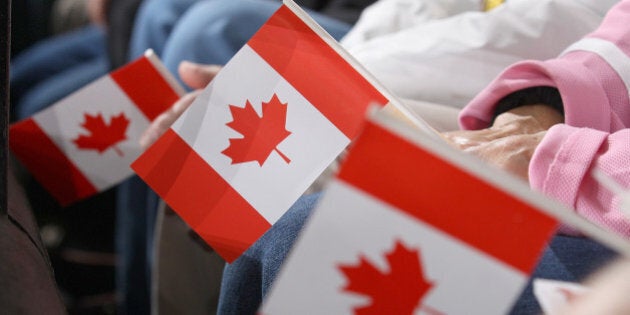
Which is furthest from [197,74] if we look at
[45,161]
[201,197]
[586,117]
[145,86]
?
[586,117]

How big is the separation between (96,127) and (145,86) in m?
0.07

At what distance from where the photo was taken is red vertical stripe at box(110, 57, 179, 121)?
84 cm

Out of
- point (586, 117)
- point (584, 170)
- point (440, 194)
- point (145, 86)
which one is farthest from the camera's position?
point (145, 86)

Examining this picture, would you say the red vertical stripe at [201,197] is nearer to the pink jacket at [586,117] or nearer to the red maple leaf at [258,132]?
the red maple leaf at [258,132]

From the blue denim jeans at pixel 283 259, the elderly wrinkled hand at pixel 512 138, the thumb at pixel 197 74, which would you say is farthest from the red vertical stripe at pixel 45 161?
the elderly wrinkled hand at pixel 512 138

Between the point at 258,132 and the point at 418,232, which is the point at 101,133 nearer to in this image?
the point at 258,132

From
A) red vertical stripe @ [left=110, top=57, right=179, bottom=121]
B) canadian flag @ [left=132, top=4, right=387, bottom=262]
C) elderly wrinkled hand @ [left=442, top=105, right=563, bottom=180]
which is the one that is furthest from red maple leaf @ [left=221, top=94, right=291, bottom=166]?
red vertical stripe @ [left=110, top=57, right=179, bottom=121]

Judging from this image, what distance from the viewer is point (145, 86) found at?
841 mm

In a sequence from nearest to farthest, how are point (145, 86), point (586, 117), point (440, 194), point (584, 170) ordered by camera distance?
point (440, 194) < point (584, 170) < point (586, 117) < point (145, 86)

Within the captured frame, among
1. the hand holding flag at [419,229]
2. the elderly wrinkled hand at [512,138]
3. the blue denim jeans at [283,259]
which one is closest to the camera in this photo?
the hand holding flag at [419,229]

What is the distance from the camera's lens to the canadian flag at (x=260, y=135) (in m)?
0.58

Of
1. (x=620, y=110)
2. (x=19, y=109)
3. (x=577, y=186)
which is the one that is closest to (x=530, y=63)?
(x=620, y=110)

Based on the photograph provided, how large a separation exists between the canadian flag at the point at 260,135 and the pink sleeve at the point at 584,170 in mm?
138

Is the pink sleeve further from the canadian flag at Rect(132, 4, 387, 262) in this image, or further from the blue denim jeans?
the canadian flag at Rect(132, 4, 387, 262)
